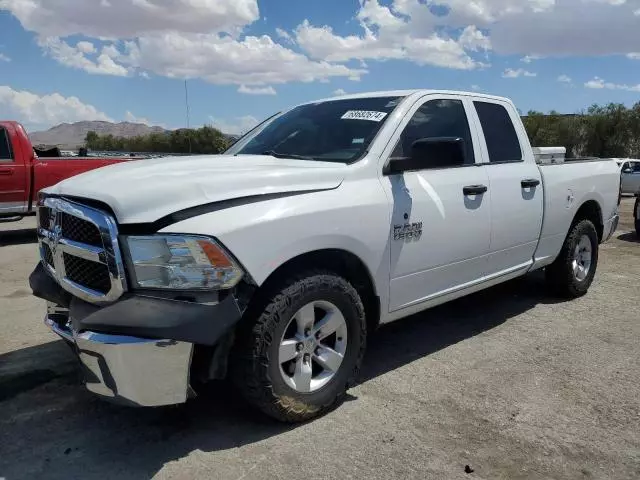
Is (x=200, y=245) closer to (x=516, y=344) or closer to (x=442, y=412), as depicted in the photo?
(x=442, y=412)

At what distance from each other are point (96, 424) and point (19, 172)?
7936 mm

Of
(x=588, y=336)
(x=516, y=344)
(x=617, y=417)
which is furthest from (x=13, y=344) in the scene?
(x=588, y=336)

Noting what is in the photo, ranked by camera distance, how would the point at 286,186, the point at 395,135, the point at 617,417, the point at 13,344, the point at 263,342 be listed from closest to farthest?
the point at 263,342, the point at 286,186, the point at 617,417, the point at 395,135, the point at 13,344

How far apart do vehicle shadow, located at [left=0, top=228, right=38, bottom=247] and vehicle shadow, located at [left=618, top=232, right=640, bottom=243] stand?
1016 centimetres

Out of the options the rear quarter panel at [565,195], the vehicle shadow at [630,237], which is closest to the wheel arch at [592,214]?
the rear quarter panel at [565,195]

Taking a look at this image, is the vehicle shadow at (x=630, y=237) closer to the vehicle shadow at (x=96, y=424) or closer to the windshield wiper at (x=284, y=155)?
the vehicle shadow at (x=96, y=424)

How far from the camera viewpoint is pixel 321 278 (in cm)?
326

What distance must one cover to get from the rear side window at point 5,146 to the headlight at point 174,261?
334 inches

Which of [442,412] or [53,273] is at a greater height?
[53,273]

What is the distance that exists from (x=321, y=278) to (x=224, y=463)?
3.49 ft

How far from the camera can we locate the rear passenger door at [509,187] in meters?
4.60

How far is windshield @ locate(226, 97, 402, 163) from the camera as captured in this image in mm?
3930

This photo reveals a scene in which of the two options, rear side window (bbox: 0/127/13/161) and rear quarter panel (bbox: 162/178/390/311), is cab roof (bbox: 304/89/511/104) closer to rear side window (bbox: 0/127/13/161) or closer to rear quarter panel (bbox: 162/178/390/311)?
rear quarter panel (bbox: 162/178/390/311)

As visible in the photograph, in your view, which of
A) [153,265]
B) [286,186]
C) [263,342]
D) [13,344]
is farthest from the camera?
[13,344]
